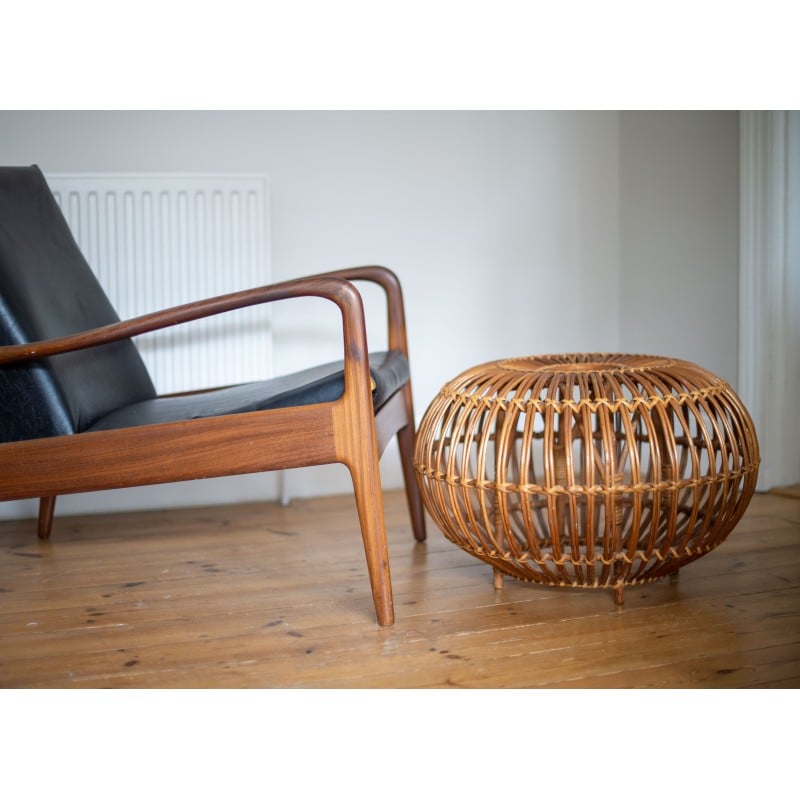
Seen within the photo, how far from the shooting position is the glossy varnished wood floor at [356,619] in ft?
4.42

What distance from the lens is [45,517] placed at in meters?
2.23

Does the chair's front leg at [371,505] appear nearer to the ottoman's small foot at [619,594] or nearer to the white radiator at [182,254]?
the ottoman's small foot at [619,594]

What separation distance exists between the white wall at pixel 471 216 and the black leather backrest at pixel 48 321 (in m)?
0.59

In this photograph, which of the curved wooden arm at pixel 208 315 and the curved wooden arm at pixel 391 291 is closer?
the curved wooden arm at pixel 208 315

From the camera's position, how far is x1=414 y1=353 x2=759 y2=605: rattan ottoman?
1483 millimetres

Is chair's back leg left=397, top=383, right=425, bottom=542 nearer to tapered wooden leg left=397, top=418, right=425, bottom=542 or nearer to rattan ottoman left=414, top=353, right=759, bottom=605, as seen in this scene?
tapered wooden leg left=397, top=418, right=425, bottom=542

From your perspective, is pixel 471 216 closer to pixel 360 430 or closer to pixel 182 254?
pixel 182 254

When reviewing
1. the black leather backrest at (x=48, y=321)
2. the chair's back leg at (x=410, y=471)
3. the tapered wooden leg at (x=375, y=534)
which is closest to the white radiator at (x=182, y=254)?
the black leather backrest at (x=48, y=321)

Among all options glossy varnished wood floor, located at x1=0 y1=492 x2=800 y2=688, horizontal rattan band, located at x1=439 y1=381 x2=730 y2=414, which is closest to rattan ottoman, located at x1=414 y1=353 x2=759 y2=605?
horizontal rattan band, located at x1=439 y1=381 x2=730 y2=414

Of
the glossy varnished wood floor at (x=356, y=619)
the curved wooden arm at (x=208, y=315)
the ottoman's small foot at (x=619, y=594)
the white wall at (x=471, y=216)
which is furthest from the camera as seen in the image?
the white wall at (x=471, y=216)

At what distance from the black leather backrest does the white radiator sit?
0.32 meters

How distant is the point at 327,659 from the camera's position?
1.41 m

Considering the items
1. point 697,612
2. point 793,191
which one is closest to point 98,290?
point 697,612
